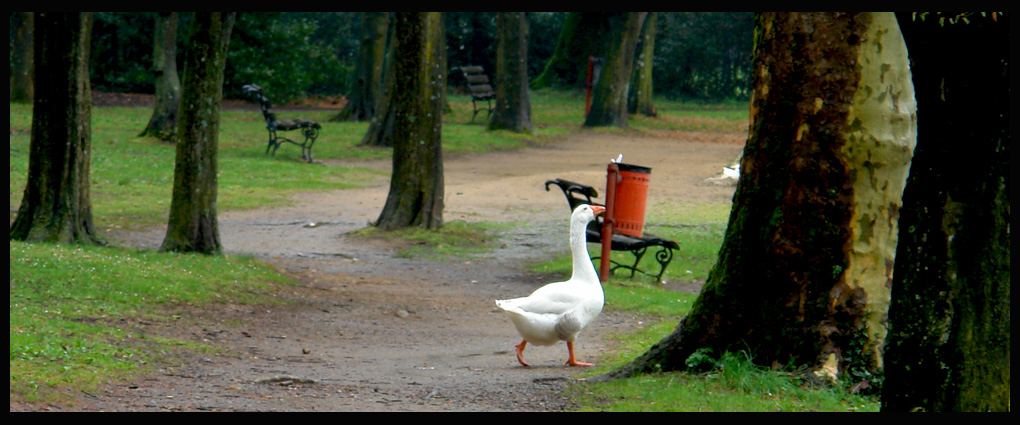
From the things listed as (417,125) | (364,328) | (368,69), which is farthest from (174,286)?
(368,69)

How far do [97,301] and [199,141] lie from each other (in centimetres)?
295

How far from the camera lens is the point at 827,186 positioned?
18.4ft

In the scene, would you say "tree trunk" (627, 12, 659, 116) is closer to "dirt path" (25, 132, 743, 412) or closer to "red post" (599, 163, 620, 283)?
"dirt path" (25, 132, 743, 412)

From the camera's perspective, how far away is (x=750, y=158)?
5879 mm

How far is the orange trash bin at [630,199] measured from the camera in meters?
10.6

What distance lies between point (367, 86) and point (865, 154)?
24995 millimetres

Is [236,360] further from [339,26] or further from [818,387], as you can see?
[339,26]

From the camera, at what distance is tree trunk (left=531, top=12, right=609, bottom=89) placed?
39.7m

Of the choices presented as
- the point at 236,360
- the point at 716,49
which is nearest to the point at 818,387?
the point at 236,360

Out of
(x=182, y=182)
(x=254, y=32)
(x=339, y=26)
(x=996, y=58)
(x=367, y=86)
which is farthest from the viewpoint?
(x=339, y=26)

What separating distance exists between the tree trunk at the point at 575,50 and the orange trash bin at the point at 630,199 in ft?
93.6

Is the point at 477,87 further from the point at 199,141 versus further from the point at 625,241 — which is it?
the point at 199,141

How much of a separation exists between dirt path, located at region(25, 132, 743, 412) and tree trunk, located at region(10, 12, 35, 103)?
1682cm

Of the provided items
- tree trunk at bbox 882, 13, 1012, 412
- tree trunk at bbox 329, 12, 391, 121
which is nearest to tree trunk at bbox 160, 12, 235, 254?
tree trunk at bbox 882, 13, 1012, 412
